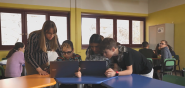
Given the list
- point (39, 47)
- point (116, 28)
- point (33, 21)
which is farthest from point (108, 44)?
point (116, 28)

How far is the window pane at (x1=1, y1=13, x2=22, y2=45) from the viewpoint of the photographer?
480cm

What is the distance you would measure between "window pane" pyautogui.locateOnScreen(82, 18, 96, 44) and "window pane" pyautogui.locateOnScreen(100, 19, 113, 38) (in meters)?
0.37

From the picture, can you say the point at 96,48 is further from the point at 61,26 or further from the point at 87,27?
the point at 87,27

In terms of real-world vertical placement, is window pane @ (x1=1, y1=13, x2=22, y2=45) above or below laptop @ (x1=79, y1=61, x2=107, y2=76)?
above

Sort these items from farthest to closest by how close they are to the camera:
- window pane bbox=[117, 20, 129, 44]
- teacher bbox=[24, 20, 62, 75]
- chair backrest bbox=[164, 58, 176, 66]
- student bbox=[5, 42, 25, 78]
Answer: window pane bbox=[117, 20, 129, 44] → chair backrest bbox=[164, 58, 176, 66] → student bbox=[5, 42, 25, 78] → teacher bbox=[24, 20, 62, 75]

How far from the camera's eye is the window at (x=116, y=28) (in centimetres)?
591

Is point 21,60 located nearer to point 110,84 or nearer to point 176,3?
point 110,84

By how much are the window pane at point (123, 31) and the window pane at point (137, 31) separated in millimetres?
354

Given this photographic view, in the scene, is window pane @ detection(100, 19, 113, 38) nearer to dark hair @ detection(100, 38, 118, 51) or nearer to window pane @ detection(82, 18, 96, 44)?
window pane @ detection(82, 18, 96, 44)

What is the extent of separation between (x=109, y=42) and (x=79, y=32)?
3998 mm

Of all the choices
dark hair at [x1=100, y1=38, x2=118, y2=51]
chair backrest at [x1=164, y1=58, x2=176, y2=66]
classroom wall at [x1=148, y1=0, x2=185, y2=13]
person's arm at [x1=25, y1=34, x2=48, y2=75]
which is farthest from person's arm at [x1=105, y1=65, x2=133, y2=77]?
classroom wall at [x1=148, y1=0, x2=185, y2=13]

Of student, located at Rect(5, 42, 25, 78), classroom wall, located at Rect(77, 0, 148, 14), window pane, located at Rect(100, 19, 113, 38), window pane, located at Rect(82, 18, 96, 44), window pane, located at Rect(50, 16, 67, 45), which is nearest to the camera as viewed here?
student, located at Rect(5, 42, 25, 78)

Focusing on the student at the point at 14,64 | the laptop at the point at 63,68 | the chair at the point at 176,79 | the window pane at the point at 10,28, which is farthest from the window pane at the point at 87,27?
the chair at the point at 176,79

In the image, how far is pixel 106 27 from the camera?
246 inches
